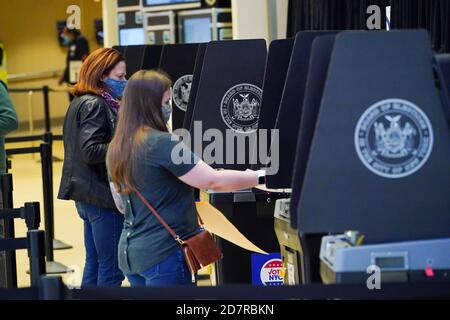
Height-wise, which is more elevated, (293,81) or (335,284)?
(293,81)

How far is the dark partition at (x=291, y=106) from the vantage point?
3.44 m

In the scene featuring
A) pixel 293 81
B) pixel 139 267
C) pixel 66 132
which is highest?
pixel 293 81

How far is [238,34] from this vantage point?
31.7 ft

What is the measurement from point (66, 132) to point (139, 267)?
1.64m

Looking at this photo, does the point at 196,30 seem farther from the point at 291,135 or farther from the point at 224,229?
the point at 291,135

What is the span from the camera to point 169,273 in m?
3.84

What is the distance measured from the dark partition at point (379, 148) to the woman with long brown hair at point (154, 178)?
2.95 feet

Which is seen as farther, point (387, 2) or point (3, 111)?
point (387, 2)

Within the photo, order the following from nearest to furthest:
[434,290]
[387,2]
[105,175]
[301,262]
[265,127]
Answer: [434,290]
[301,262]
[265,127]
[105,175]
[387,2]

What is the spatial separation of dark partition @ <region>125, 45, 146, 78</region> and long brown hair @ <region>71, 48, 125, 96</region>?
7.02 feet

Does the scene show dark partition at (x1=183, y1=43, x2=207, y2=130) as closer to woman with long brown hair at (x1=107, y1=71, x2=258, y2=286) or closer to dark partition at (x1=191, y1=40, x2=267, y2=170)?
dark partition at (x1=191, y1=40, x2=267, y2=170)

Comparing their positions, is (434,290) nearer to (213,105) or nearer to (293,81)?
(293,81)

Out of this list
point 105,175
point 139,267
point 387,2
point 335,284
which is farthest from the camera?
point 387,2
